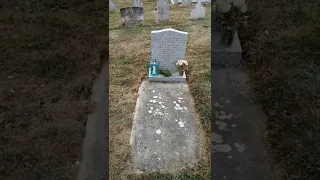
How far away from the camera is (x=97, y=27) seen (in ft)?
26.8

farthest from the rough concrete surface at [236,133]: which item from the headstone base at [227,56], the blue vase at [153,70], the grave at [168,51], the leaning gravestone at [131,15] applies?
the leaning gravestone at [131,15]

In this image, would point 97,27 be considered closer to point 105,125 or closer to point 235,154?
point 105,125

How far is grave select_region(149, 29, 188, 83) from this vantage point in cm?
606

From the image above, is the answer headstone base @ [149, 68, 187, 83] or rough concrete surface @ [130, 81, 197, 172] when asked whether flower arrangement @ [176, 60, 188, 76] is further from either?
rough concrete surface @ [130, 81, 197, 172]

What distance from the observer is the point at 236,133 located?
480cm

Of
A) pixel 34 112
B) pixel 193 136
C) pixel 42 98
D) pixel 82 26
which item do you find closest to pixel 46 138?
pixel 34 112

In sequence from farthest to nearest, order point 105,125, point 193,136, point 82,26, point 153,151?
point 82,26, point 105,125, point 193,136, point 153,151

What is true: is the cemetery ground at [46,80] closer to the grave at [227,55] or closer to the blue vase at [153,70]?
the blue vase at [153,70]

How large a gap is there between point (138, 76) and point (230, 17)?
2.81 meters

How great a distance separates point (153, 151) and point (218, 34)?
3921 millimetres

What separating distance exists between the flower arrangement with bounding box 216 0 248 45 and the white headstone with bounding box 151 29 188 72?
131cm

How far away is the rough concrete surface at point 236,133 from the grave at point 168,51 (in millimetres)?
727

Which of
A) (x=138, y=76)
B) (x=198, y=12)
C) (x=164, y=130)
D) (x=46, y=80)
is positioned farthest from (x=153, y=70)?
(x=198, y=12)

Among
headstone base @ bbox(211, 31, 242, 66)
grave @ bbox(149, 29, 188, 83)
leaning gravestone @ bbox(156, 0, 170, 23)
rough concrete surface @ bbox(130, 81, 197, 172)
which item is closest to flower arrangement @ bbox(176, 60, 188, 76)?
grave @ bbox(149, 29, 188, 83)
